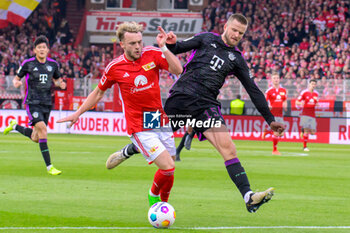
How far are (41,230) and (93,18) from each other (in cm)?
3840

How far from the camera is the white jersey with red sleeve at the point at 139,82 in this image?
7504 millimetres

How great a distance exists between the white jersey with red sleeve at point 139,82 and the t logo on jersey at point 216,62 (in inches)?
27.9

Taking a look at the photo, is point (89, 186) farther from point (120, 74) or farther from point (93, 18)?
point (93, 18)

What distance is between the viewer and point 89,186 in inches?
425

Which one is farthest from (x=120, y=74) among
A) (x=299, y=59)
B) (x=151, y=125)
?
(x=299, y=59)

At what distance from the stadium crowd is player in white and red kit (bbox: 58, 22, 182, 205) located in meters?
20.7

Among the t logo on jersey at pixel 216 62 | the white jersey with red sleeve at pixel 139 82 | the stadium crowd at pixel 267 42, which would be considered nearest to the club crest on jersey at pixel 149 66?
the white jersey with red sleeve at pixel 139 82

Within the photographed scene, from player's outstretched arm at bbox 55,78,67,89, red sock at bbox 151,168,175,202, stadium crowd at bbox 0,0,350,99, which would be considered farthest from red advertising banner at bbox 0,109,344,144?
red sock at bbox 151,168,175,202

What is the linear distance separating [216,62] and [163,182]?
1.57 metres

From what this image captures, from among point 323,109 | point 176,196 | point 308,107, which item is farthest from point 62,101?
point 176,196

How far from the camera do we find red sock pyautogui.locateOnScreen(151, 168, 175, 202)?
740 cm

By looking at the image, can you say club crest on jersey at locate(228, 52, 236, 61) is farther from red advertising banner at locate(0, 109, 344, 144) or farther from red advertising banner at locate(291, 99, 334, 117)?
red advertising banner at locate(291, 99, 334, 117)

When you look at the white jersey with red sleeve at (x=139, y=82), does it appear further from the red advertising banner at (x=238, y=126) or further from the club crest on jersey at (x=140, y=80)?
the red advertising banner at (x=238, y=126)

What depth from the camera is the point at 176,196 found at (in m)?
9.71
